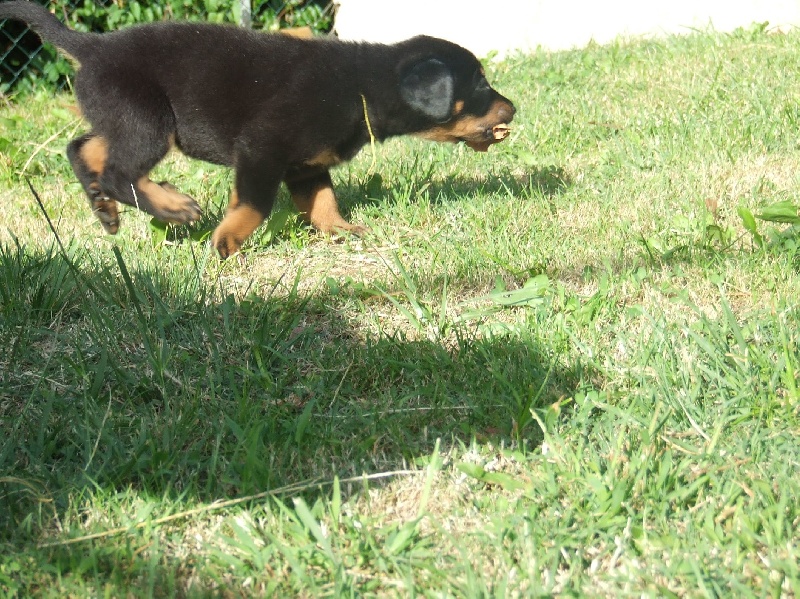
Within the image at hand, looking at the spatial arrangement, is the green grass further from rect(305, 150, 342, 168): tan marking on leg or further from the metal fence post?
the metal fence post

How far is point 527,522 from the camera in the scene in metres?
2.11

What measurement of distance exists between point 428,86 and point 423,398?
1778 millimetres

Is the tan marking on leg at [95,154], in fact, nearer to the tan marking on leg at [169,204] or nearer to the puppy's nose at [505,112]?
the tan marking on leg at [169,204]

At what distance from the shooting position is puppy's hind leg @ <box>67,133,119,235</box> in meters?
3.89

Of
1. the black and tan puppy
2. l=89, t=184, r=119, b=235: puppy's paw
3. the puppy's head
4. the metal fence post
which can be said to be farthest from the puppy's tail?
the metal fence post

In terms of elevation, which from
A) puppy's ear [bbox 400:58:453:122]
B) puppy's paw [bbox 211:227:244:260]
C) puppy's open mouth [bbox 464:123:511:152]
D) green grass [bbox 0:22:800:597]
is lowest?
green grass [bbox 0:22:800:597]

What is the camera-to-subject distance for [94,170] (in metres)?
3.90

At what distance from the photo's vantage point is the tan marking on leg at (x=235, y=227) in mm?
3820

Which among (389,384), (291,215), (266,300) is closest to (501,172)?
(291,215)

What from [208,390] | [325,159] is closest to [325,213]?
[325,159]

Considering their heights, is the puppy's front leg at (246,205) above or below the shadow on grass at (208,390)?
above

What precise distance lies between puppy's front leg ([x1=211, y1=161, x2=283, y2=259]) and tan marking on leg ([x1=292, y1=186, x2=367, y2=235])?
415 millimetres

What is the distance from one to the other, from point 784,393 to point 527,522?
0.87 metres

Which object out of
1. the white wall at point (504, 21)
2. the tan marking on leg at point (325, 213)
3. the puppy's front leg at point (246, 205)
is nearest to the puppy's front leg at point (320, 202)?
the tan marking on leg at point (325, 213)
